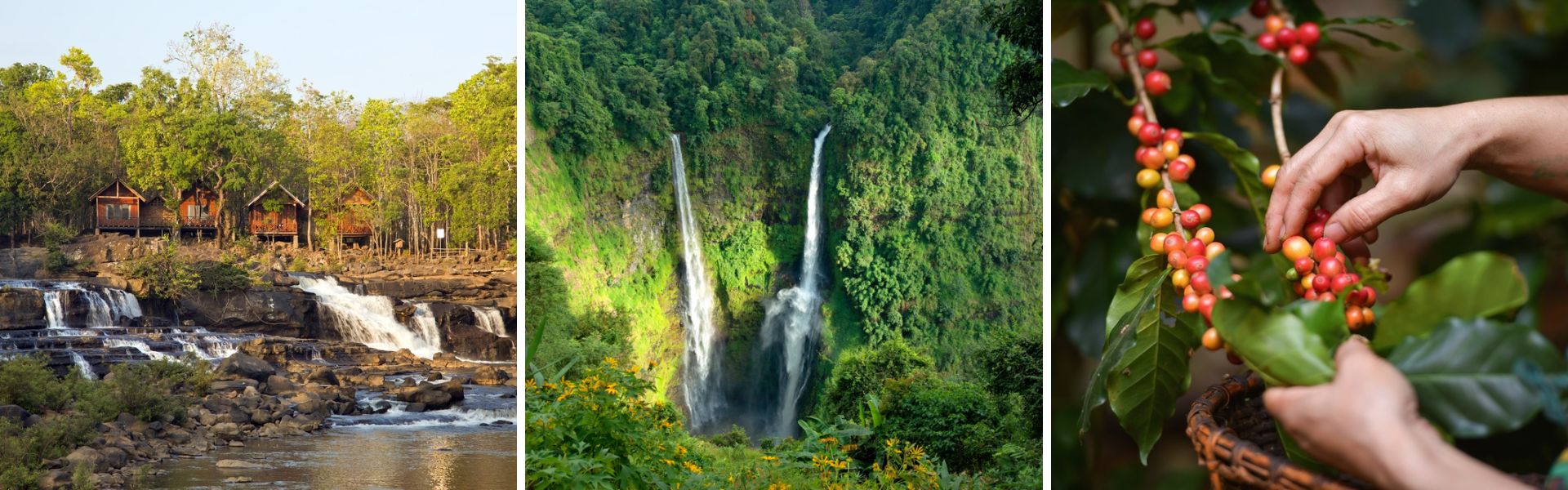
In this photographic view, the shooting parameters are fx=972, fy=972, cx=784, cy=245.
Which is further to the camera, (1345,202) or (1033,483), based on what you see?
(1033,483)

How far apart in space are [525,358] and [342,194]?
0.53m

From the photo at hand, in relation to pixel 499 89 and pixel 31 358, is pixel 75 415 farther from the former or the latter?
pixel 499 89

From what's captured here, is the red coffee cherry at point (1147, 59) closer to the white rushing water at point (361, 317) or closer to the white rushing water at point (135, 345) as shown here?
the white rushing water at point (361, 317)

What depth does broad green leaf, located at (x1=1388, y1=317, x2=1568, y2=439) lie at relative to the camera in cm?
74

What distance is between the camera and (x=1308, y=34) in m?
1.27

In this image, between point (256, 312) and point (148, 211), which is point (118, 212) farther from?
point (256, 312)

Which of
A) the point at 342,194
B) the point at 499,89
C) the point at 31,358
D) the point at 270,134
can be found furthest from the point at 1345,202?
the point at 31,358

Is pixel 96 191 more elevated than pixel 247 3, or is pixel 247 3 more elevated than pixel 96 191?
pixel 247 3

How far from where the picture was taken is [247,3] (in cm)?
200

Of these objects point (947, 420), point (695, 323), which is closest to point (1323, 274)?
point (947, 420)

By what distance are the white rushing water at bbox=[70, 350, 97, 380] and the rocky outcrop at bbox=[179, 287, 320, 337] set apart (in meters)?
0.19

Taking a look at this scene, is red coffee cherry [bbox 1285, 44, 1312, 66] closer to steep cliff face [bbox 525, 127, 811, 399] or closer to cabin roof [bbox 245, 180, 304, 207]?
steep cliff face [bbox 525, 127, 811, 399]

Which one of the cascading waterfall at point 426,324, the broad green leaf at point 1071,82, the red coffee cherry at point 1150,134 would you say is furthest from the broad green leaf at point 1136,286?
the cascading waterfall at point 426,324

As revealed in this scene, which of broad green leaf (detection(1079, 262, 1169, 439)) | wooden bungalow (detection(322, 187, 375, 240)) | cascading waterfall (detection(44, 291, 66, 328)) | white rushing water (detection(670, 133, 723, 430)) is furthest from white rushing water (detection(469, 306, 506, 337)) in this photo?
broad green leaf (detection(1079, 262, 1169, 439))
